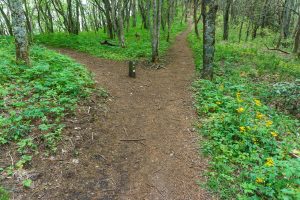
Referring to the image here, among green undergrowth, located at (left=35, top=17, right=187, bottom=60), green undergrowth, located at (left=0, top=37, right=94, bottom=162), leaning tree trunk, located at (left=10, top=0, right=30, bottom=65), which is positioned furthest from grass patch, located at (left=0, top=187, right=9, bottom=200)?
green undergrowth, located at (left=35, top=17, right=187, bottom=60)

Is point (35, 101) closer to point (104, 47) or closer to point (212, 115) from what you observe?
point (212, 115)

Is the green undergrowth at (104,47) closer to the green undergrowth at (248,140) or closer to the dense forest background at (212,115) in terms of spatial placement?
the dense forest background at (212,115)

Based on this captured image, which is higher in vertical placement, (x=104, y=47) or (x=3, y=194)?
(x=104, y=47)

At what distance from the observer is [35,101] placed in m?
5.81

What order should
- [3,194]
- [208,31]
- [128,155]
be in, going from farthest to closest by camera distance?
[208,31], [128,155], [3,194]

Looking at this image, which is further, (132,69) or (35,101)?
(132,69)

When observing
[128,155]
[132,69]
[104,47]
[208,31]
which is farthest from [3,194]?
[104,47]

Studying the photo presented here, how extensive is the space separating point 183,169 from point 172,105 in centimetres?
313

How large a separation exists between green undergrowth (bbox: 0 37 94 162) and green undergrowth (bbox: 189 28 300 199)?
3.62 m

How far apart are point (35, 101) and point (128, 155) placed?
3.04 meters

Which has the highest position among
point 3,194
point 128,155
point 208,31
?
point 208,31

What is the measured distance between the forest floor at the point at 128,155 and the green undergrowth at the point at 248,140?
39cm

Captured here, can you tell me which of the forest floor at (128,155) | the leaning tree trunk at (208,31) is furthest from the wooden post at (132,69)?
the leaning tree trunk at (208,31)

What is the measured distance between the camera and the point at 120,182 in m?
4.08
